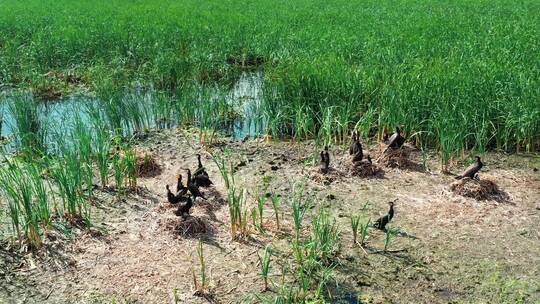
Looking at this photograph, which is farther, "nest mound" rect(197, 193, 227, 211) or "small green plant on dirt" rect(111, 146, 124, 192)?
"small green plant on dirt" rect(111, 146, 124, 192)

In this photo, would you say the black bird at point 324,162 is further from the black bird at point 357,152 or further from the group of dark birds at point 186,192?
the group of dark birds at point 186,192

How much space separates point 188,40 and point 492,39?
7.78 meters

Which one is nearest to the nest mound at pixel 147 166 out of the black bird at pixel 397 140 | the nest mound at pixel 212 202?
the nest mound at pixel 212 202

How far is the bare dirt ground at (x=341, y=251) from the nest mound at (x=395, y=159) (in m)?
0.11

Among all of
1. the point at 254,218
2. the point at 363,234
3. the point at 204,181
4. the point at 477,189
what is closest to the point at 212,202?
the point at 204,181

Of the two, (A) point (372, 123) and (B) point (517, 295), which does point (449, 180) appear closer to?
(A) point (372, 123)

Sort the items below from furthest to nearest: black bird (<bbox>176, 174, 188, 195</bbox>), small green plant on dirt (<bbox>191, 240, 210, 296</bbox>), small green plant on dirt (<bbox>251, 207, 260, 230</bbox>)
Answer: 1. black bird (<bbox>176, 174, 188, 195</bbox>)
2. small green plant on dirt (<bbox>251, 207, 260, 230</bbox>)
3. small green plant on dirt (<bbox>191, 240, 210, 296</bbox>)

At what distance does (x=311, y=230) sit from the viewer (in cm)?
574

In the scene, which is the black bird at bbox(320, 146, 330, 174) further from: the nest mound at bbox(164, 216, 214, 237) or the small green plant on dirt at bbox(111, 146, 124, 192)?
Result: the small green plant on dirt at bbox(111, 146, 124, 192)

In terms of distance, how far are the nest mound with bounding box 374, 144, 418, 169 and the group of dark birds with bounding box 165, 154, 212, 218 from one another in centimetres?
240

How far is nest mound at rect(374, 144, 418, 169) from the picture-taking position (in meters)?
7.25

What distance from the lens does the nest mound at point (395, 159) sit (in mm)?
7254

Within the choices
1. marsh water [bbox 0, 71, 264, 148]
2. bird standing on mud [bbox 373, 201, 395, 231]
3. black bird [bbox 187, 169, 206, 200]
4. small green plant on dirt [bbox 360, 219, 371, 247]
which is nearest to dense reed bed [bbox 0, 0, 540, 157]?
marsh water [bbox 0, 71, 264, 148]

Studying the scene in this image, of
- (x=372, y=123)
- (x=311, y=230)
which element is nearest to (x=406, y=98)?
(x=372, y=123)
